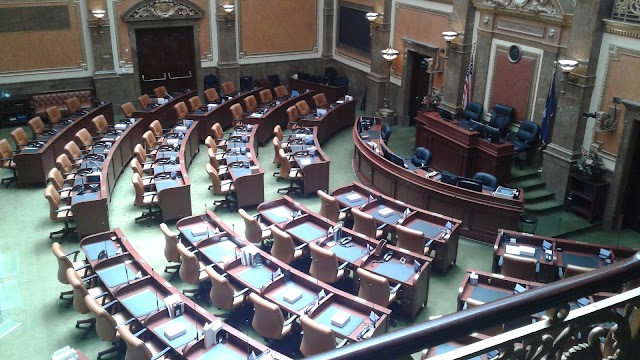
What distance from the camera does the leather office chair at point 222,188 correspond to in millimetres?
11959

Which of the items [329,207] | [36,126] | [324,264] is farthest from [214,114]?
[324,264]

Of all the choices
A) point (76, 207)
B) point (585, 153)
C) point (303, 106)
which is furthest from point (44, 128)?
point (585, 153)

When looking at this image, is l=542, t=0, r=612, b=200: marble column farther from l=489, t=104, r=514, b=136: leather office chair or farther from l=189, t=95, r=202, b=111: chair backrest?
l=189, t=95, r=202, b=111: chair backrest

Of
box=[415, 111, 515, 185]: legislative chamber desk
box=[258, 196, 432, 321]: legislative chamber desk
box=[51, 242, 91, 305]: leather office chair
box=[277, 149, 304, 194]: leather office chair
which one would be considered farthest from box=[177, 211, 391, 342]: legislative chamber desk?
box=[415, 111, 515, 185]: legislative chamber desk

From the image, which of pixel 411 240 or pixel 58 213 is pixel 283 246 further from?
pixel 58 213

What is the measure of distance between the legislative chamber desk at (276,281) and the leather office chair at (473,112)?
743cm

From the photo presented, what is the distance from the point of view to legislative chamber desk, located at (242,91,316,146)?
15523mm

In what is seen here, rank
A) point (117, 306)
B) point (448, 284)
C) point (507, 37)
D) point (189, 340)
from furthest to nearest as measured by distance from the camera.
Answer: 1. point (507, 37)
2. point (448, 284)
3. point (117, 306)
4. point (189, 340)

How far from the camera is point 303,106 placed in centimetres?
1686

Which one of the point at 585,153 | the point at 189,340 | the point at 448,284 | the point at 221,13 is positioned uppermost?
the point at 221,13

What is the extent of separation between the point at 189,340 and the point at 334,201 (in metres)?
4.29

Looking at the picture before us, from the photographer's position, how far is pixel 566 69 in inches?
441

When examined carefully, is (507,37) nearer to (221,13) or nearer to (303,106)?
(303,106)

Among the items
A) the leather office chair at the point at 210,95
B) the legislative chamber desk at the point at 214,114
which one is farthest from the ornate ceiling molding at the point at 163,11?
the legislative chamber desk at the point at 214,114
